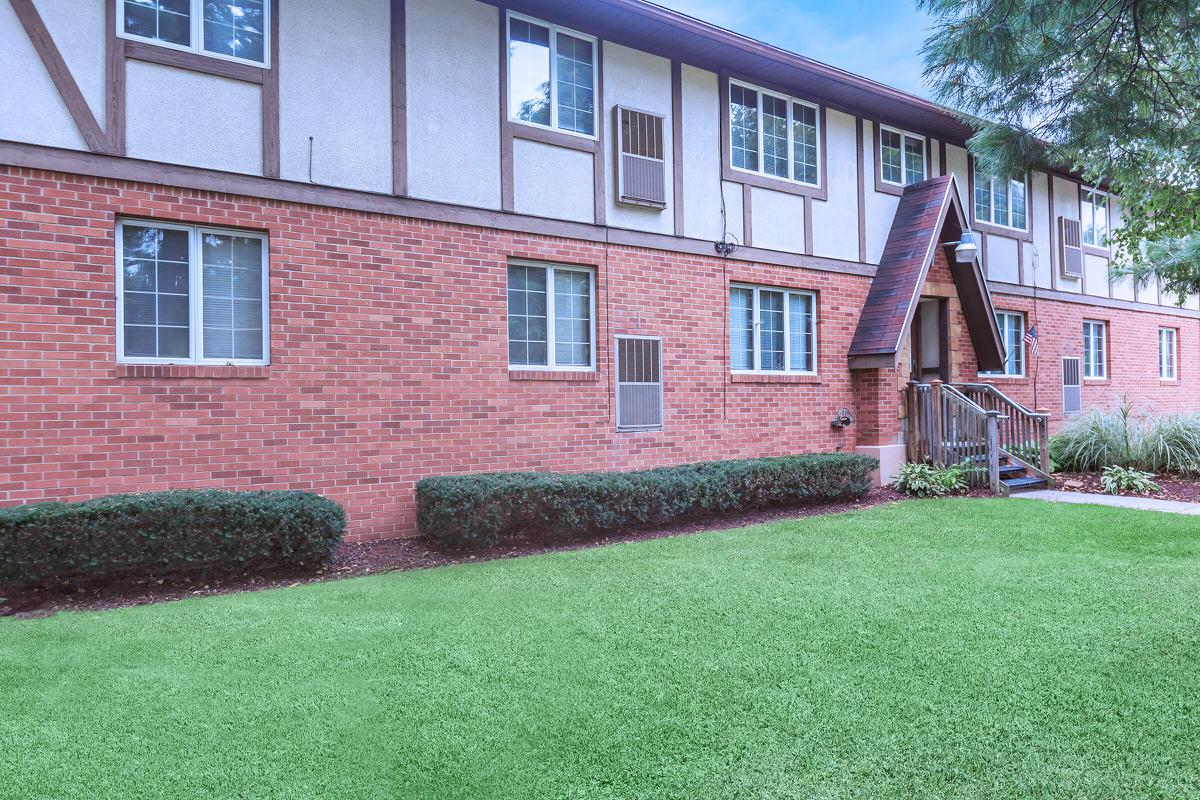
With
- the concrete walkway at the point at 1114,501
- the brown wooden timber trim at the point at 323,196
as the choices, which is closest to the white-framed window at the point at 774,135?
the brown wooden timber trim at the point at 323,196

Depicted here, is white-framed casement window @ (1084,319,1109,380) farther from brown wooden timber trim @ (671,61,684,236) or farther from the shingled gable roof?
brown wooden timber trim @ (671,61,684,236)

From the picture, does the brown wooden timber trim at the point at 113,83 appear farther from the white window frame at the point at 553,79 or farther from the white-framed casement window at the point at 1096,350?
the white-framed casement window at the point at 1096,350

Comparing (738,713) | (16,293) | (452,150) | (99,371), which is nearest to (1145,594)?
(738,713)

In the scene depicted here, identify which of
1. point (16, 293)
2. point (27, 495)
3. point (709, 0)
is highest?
point (709, 0)

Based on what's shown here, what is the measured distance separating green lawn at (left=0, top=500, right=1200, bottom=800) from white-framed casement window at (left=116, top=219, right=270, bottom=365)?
2.56m

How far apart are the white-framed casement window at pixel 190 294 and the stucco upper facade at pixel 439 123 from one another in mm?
689

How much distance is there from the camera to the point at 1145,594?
5.06 meters

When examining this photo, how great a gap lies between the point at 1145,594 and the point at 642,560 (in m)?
3.75

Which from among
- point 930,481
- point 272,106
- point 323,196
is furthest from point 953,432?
point 272,106

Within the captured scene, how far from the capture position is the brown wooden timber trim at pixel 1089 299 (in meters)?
14.2

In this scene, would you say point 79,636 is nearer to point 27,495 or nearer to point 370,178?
point 27,495

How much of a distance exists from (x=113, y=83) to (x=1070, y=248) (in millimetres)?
17027

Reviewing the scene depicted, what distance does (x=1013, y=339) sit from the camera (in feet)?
47.4

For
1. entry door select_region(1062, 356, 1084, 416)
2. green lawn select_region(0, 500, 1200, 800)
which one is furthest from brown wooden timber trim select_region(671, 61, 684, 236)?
entry door select_region(1062, 356, 1084, 416)
